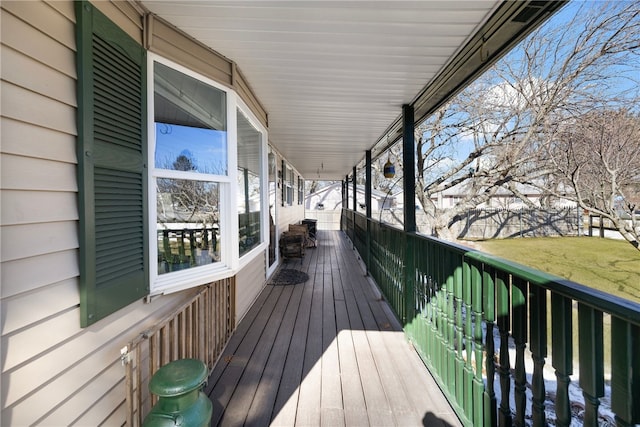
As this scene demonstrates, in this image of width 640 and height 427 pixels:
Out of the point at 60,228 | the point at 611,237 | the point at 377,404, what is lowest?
the point at 377,404

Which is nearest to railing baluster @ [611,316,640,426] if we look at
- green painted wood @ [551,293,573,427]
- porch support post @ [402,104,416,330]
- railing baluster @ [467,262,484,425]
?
green painted wood @ [551,293,573,427]

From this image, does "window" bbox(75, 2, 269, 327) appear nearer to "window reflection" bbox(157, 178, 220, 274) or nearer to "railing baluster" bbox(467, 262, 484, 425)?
"window reflection" bbox(157, 178, 220, 274)

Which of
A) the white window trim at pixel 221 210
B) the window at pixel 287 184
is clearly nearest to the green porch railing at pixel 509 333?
the white window trim at pixel 221 210

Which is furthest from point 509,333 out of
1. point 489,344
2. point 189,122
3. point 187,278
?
point 189,122

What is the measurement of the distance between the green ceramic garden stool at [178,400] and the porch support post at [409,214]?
1942 millimetres

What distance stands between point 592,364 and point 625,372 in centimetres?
11

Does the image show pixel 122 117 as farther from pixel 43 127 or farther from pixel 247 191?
pixel 247 191

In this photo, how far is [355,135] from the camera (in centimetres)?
449

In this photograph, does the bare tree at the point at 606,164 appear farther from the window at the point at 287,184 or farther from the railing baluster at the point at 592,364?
the window at the point at 287,184

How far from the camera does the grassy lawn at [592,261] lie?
15.7 ft

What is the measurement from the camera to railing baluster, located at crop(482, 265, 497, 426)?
1.42 metres

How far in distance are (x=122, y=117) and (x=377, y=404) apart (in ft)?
7.56

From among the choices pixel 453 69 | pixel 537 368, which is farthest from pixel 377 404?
pixel 453 69

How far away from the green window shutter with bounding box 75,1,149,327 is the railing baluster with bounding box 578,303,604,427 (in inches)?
75.1
